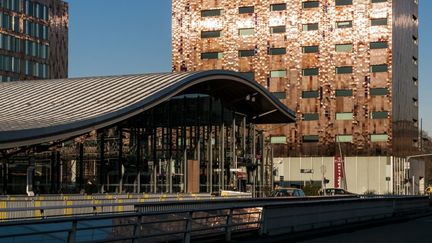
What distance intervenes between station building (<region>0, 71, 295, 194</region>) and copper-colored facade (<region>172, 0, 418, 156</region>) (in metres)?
21.3

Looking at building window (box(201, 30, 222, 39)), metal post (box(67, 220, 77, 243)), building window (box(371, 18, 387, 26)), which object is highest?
building window (box(371, 18, 387, 26))

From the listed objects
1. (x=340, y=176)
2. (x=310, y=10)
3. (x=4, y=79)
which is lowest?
(x=340, y=176)

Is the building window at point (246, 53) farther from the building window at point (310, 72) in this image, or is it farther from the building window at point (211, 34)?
the building window at point (310, 72)

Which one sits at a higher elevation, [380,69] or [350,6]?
[350,6]

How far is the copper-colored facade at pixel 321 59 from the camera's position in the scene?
93.4 meters

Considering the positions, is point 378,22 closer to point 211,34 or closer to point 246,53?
point 246,53

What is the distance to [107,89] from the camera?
202ft

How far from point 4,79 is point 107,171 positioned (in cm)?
5196

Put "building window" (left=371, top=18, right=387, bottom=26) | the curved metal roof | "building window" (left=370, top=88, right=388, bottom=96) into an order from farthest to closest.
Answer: "building window" (left=371, top=18, right=387, bottom=26), "building window" (left=370, top=88, right=388, bottom=96), the curved metal roof

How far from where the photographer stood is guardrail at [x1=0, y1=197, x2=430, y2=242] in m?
14.0

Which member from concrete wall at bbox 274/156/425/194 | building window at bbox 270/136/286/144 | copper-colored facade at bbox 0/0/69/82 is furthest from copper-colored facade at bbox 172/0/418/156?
copper-colored facade at bbox 0/0/69/82

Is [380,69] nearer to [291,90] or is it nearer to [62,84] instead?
[291,90]

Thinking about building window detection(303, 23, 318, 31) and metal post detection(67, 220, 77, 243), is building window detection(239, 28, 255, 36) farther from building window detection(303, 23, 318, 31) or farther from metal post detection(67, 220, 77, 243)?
metal post detection(67, 220, 77, 243)

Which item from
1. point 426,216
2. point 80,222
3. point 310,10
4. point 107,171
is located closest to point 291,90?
point 310,10
